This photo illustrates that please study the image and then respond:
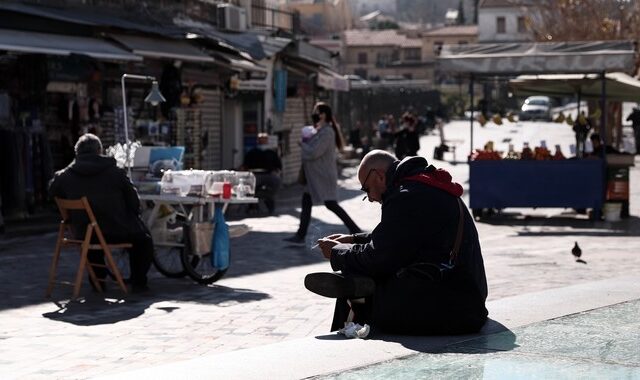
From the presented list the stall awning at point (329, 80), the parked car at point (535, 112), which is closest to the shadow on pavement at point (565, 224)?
the stall awning at point (329, 80)

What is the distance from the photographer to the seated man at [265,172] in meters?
22.1

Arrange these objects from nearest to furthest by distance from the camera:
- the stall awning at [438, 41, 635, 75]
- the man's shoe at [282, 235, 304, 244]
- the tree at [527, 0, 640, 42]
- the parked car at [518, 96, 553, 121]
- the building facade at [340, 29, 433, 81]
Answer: the man's shoe at [282, 235, 304, 244] → the stall awning at [438, 41, 635, 75] → the tree at [527, 0, 640, 42] → the parked car at [518, 96, 553, 121] → the building facade at [340, 29, 433, 81]

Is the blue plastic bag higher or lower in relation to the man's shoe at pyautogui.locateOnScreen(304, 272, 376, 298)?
lower

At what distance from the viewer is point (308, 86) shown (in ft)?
111

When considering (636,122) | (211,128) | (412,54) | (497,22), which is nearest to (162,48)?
(211,128)

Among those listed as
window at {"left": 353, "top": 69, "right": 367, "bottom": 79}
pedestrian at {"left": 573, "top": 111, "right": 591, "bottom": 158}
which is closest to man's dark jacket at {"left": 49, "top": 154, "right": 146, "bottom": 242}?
pedestrian at {"left": 573, "top": 111, "right": 591, "bottom": 158}

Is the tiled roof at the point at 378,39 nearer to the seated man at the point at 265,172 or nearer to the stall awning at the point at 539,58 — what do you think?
the seated man at the point at 265,172

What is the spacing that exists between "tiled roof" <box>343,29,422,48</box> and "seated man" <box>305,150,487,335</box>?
411 ft

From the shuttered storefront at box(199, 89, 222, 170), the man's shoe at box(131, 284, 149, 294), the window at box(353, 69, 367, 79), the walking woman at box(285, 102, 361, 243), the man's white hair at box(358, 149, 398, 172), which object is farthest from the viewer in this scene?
the window at box(353, 69, 367, 79)

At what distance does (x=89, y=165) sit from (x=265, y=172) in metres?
10.7

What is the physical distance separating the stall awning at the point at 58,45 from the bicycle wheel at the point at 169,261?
13.4 feet

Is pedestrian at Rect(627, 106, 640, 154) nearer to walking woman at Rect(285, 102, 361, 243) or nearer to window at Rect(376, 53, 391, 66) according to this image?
walking woman at Rect(285, 102, 361, 243)

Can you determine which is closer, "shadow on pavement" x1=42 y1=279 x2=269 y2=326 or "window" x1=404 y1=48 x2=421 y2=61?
"shadow on pavement" x1=42 y1=279 x2=269 y2=326

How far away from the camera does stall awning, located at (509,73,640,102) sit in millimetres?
22078
